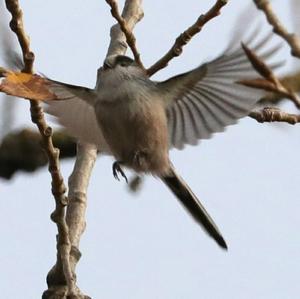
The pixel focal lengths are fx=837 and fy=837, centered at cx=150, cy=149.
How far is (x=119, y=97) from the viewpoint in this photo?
3.41 m

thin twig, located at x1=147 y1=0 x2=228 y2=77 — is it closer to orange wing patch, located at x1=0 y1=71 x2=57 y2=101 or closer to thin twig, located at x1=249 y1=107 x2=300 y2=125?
thin twig, located at x1=249 y1=107 x2=300 y2=125

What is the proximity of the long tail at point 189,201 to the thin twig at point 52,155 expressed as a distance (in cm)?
125

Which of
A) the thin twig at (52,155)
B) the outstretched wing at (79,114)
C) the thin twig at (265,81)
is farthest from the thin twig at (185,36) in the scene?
the thin twig at (265,81)

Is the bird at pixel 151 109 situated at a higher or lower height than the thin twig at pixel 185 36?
lower

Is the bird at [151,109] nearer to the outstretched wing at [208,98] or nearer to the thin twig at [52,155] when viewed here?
the outstretched wing at [208,98]

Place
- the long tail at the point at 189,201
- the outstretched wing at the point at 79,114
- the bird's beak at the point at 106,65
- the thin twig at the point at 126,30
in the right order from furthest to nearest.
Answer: the long tail at the point at 189,201 < the outstretched wing at the point at 79,114 < the bird's beak at the point at 106,65 < the thin twig at the point at 126,30

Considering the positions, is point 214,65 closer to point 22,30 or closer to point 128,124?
point 128,124

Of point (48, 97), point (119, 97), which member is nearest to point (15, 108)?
point (48, 97)

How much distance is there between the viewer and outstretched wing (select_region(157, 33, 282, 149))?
3213 mm

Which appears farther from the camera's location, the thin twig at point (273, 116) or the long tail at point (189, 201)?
the long tail at point (189, 201)

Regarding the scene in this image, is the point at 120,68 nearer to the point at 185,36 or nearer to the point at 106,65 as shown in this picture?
the point at 106,65

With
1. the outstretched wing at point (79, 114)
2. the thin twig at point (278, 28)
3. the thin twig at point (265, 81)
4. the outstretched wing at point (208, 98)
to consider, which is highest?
the thin twig at point (278, 28)

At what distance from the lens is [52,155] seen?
2.29 meters

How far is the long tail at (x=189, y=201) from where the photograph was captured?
3668 mm
